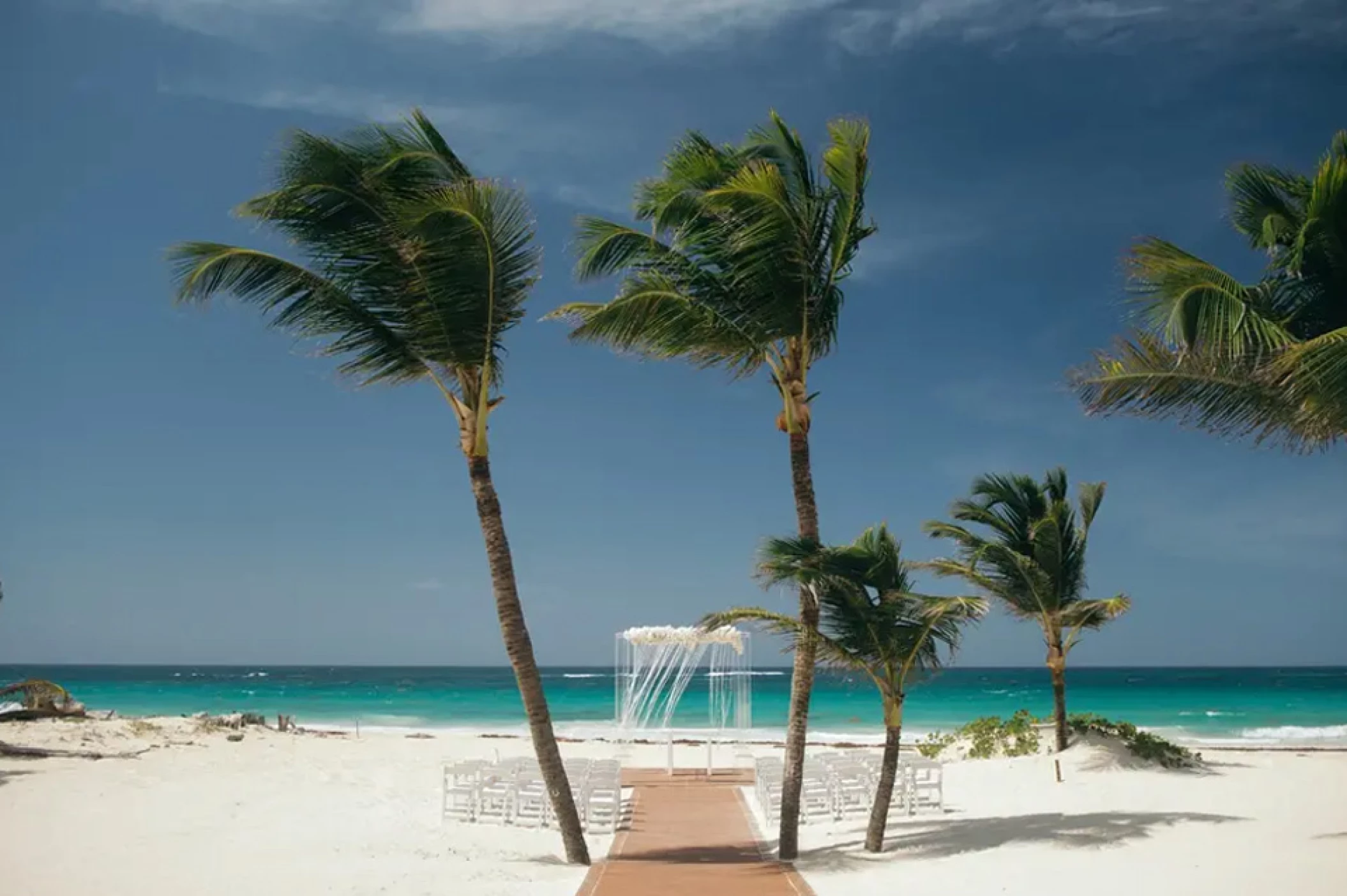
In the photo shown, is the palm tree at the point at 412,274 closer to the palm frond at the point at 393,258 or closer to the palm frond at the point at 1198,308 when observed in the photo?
the palm frond at the point at 393,258

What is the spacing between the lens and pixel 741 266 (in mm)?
11281

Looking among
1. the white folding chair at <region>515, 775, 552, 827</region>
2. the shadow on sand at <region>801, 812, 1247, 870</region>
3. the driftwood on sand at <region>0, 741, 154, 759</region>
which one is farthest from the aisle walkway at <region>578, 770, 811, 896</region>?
the driftwood on sand at <region>0, 741, 154, 759</region>

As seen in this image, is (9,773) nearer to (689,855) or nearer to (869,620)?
(689,855)

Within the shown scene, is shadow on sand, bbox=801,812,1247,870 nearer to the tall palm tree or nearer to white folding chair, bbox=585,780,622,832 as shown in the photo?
the tall palm tree

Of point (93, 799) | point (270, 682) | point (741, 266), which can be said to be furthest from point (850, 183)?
point (270, 682)

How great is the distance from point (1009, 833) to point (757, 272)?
683 cm

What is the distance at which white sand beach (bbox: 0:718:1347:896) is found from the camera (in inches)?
375

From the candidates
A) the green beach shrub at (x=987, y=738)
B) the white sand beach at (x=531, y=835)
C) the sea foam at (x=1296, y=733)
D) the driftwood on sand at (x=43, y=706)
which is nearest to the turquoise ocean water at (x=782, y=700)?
the sea foam at (x=1296, y=733)

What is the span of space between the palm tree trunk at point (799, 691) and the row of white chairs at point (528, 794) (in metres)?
3.14

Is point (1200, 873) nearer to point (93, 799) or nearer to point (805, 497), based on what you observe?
point (805, 497)

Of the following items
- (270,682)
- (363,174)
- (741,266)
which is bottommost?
(270,682)

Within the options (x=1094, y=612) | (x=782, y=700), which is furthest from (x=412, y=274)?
(x=782, y=700)

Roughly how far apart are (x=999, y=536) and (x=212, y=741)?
54.3 feet

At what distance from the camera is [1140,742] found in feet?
61.1
